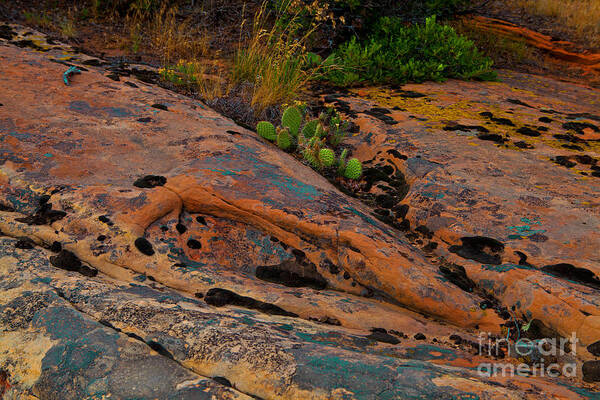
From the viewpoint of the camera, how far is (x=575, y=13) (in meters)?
10.9

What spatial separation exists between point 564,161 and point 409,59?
2.97 m

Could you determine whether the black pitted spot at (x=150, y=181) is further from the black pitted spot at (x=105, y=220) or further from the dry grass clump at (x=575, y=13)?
the dry grass clump at (x=575, y=13)

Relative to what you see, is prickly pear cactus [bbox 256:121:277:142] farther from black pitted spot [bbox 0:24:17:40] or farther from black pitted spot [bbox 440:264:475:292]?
black pitted spot [bbox 0:24:17:40]

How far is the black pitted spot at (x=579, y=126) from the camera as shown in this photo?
471 centimetres

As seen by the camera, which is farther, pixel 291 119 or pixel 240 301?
pixel 291 119

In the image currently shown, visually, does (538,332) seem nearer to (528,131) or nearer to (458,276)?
(458,276)

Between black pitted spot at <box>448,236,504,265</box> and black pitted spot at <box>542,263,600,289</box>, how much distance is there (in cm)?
29

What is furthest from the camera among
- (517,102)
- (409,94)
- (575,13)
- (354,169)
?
(575,13)

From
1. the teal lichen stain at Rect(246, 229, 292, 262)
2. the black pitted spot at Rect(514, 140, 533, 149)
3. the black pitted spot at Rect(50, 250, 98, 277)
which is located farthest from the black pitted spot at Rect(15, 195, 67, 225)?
the black pitted spot at Rect(514, 140, 533, 149)

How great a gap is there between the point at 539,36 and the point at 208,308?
1011 cm

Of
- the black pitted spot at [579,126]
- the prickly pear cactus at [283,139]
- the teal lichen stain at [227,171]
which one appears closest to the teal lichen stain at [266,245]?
the teal lichen stain at [227,171]

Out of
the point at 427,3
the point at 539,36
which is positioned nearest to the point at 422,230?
the point at 427,3

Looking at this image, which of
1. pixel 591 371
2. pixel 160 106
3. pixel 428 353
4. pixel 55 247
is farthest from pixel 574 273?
pixel 160 106

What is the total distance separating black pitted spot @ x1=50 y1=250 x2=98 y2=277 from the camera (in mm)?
2135
